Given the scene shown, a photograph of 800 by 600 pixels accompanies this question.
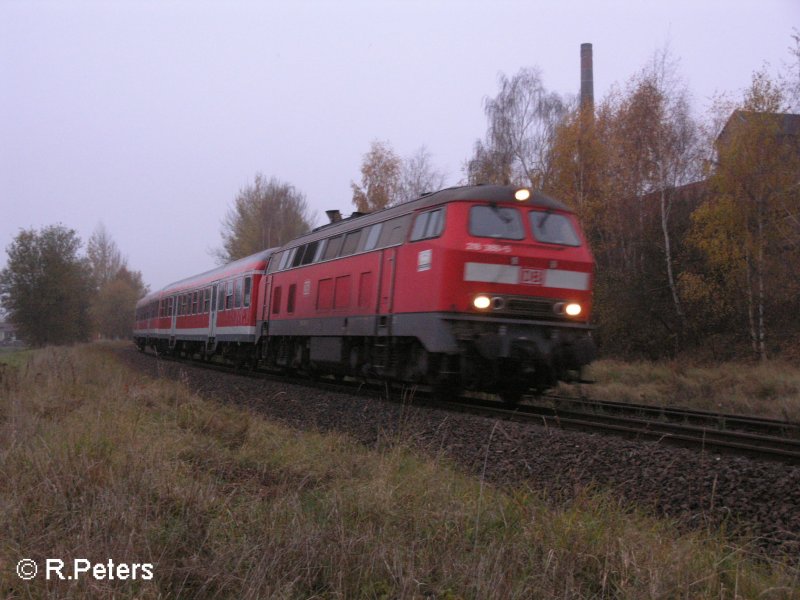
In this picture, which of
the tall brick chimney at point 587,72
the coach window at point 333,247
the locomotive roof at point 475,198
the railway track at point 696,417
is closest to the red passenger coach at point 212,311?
the coach window at point 333,247

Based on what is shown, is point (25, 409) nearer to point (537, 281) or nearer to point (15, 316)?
point (537, 281)

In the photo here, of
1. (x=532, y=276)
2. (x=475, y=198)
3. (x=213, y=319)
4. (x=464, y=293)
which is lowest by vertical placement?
(x=213, y=319)

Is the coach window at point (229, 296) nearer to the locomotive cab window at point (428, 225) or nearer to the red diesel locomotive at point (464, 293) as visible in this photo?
the red diesel locomotive at point (464, 293)

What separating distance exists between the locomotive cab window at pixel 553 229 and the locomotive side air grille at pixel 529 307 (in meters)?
0.99

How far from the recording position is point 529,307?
32.4ft

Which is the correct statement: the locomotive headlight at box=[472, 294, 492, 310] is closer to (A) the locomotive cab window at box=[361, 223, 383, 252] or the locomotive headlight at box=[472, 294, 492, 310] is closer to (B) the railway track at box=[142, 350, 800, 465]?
(B) the railway track at box=[142, 350, 800, 465]

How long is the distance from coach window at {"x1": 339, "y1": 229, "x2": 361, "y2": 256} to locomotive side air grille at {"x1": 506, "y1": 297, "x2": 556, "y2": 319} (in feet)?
12.5

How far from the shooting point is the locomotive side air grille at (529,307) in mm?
9789

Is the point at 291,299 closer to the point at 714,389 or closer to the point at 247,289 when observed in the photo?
the point at 247,289

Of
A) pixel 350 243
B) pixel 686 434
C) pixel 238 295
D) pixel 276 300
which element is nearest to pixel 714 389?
pixel 686 434

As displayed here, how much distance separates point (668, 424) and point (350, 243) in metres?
6.72

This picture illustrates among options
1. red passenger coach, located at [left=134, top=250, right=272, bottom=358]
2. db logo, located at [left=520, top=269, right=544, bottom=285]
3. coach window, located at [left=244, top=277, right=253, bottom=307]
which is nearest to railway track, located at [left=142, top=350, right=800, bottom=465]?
db logo, located at [left=520, top=269, right=544, bottom=285]

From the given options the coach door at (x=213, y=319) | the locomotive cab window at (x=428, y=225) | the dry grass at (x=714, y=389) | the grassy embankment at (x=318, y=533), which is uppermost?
the locomotive cab window at (x=428, y=225)

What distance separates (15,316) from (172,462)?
54932 mm
